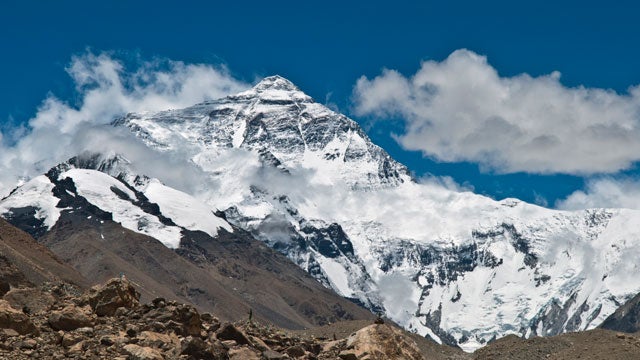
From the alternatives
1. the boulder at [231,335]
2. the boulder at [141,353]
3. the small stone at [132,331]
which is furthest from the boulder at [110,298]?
the boulder at [141,353]

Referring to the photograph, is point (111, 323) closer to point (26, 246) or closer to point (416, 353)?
point (416, 353)

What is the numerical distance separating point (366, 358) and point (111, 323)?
6.56 meters

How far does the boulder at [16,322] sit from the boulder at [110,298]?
2.80 meters

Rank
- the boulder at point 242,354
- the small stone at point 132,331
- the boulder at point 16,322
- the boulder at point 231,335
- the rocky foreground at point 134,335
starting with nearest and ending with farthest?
the rocky foreground at point 134,335
the boulder at point 16,322
the small stone at point 132,331
the boulder at point 242,354
the boulder at point 231,335

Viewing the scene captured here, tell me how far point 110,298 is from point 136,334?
299cm

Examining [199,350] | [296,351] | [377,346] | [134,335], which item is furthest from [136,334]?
[377,346]

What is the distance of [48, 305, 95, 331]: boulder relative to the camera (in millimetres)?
25891

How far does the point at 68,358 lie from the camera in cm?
2362

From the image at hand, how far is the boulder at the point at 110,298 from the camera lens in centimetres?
2798

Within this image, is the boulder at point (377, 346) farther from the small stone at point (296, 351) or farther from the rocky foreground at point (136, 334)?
the small stone at point (296, 351)

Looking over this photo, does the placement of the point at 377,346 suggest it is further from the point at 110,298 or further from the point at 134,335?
the point at 110,298

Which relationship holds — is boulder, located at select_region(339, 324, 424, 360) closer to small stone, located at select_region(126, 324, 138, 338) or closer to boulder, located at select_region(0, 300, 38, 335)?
small stone, located at select_region(126, 324, 138, 338)

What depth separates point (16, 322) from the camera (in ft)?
81.9

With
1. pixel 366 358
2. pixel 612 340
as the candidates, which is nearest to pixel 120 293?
pixel 366 358
